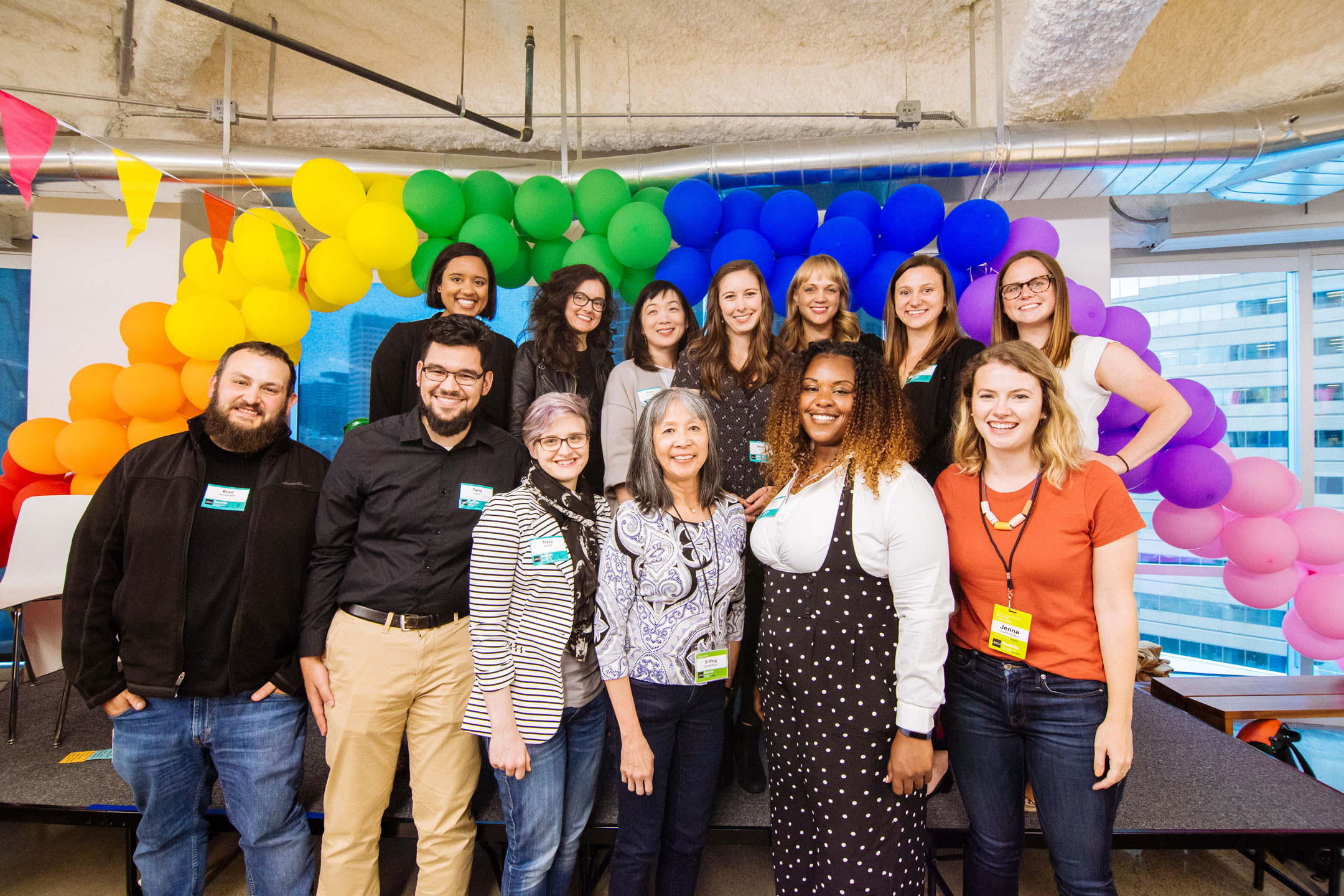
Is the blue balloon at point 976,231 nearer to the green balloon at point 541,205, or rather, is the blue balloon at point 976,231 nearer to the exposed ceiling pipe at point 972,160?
the exposed ceiling pipe at point 972,160

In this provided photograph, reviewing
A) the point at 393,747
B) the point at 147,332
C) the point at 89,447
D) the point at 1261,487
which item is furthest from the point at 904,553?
the point at 89,447

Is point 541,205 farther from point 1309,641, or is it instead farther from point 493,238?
point 1309,641

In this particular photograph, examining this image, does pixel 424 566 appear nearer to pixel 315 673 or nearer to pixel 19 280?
pixel 315 673

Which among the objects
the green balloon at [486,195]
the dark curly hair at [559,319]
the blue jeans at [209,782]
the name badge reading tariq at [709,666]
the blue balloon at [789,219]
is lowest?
the blue jeans at [209,782]

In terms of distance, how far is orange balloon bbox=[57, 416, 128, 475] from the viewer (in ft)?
9.75

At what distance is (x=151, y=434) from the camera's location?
3012 mm

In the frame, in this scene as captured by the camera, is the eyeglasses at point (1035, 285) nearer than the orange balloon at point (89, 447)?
Yes

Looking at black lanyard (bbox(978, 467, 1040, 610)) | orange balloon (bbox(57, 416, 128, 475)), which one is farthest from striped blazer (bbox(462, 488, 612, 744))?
orange balloon (bbox(57, 416, 128, 475))

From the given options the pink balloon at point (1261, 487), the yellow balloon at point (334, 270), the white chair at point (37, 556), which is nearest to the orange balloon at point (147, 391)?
the white chair at point (37, 556)

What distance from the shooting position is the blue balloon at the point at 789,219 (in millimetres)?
2771

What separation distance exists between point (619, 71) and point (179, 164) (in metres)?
A: 2.51

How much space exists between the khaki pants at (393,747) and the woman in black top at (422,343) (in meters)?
0.85

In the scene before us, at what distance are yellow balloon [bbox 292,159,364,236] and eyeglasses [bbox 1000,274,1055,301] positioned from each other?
2.72m

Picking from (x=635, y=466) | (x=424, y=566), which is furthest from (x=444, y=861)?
(x=635, y=466)
